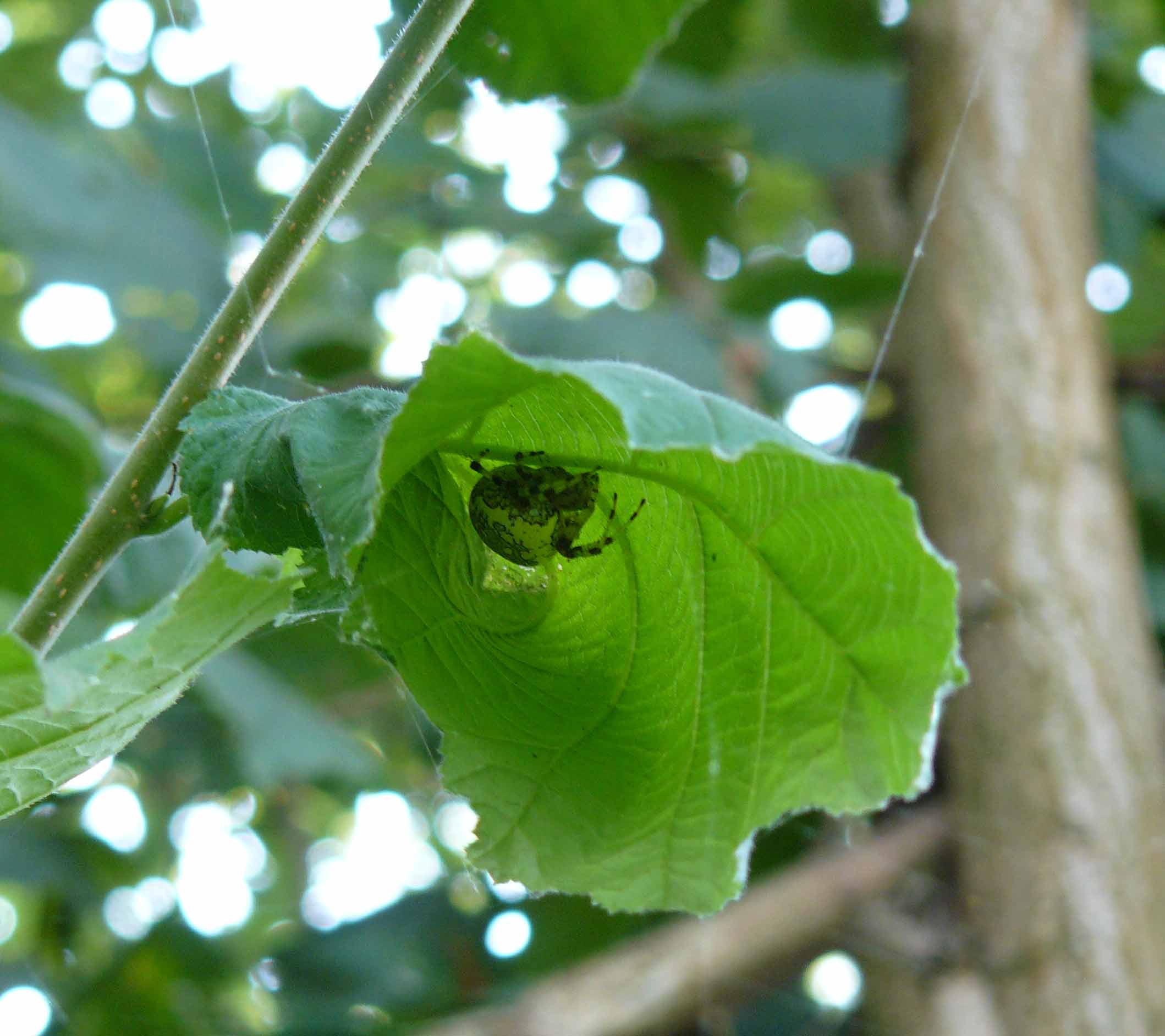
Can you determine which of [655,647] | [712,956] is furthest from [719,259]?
[655,647]

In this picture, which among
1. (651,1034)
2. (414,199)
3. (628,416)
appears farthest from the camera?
(414,199)

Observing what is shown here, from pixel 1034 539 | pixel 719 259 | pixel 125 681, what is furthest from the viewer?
pixel 719 259

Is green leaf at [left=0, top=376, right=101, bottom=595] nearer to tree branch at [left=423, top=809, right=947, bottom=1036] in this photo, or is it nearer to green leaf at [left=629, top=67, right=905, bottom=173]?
tree branch at [left=423, top=809, right=947, bottom=1036]

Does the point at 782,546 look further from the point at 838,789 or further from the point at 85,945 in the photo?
the point at 85,945

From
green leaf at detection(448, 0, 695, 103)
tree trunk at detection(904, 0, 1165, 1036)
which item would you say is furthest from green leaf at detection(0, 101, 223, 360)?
green leaf at detection(448, 0, 695, 103)

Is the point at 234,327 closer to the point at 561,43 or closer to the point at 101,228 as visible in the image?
the point at 561,43

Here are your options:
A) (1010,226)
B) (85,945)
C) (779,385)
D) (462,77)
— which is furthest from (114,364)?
(462,77)

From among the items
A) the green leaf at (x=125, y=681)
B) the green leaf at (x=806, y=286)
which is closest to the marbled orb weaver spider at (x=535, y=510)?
the green leaf at (x=125, y=681)
